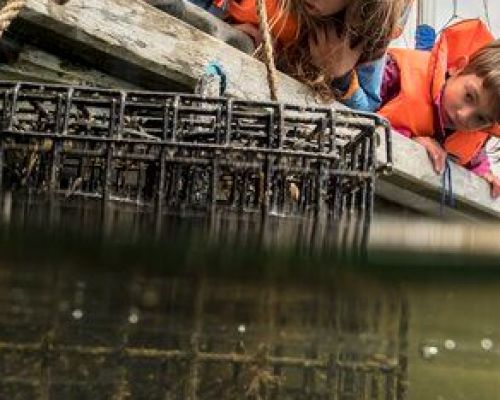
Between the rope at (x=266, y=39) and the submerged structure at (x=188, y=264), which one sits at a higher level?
the rope at (x=266, y=39)

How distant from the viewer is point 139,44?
3.12 metres

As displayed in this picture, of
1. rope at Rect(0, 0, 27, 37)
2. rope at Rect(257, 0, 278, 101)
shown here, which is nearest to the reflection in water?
rope at Rect(0, 0, 27, 37)

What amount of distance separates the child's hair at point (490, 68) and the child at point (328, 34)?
1.19m

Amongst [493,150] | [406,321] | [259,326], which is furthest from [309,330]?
[493,150]

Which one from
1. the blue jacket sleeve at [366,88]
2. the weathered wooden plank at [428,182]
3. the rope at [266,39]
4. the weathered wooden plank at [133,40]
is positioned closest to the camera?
the rope at [266,39]

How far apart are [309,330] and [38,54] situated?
59.6 inches

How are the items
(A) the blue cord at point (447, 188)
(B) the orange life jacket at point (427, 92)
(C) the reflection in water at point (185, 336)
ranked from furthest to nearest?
1. (B) the orange life jacket at point (427, 92)
2. (A) the blue cord at point (447, 188)
3. (C) the reflection in water at point (185, 336)

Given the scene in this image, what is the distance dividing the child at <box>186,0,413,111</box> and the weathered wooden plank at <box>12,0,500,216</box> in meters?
0.13

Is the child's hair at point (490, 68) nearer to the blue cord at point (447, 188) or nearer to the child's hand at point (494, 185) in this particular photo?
the blue cord at point (447, 188)

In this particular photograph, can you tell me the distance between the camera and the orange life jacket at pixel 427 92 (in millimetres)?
5195

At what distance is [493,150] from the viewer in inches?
267

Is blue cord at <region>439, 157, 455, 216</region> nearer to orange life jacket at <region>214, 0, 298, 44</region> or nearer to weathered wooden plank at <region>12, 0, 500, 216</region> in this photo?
weathered wooden plank at <region>12, 0, 500, 216</region>

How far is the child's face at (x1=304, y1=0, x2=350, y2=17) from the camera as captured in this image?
132 inches

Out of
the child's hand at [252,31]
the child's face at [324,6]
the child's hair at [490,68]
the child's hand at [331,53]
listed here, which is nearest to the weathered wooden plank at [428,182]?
the child's hair at [490,68]
